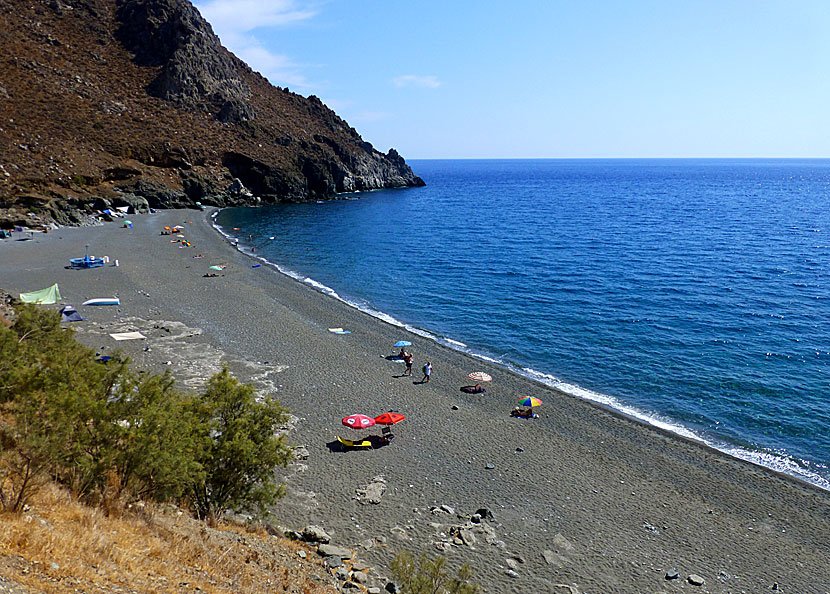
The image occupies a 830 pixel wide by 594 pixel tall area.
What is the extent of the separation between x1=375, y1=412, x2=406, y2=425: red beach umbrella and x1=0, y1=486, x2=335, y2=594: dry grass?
8344mm

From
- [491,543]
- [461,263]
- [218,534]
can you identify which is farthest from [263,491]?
[461,263]

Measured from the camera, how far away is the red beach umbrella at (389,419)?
21516 mm

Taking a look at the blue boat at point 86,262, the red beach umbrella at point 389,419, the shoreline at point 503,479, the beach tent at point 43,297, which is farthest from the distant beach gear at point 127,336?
the blue boat at point 86,262

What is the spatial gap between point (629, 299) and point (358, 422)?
29200 millimetres

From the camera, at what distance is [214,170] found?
9488cm

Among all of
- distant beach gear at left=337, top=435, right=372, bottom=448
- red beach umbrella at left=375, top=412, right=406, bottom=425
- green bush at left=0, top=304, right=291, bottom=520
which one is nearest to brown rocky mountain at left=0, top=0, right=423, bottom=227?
distant beach gear at left=337, top=435, right=372, bottom=448

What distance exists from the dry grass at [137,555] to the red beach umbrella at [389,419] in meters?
8.34

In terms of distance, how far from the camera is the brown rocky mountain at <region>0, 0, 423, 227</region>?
70.6 m

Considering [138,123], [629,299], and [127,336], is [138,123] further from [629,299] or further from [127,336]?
[629,299]

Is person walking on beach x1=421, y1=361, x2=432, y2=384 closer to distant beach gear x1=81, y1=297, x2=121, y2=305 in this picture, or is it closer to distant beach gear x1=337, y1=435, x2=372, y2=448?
distant beach gear x1=337, y1=435, x2=372, y2=448

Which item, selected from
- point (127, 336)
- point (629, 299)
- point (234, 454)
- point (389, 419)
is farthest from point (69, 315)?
point (629, 299)

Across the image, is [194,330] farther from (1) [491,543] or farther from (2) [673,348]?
(2) [673,348]

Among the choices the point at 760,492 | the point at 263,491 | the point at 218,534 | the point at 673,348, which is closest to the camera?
the point at 218,534

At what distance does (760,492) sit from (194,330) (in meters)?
29.2
